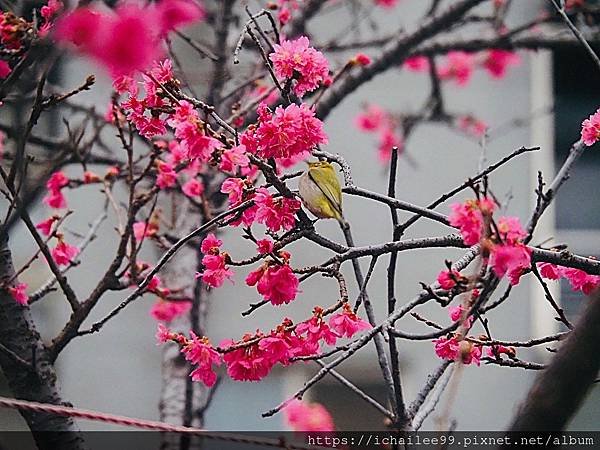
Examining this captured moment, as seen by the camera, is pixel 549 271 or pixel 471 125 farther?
pixel 471 125

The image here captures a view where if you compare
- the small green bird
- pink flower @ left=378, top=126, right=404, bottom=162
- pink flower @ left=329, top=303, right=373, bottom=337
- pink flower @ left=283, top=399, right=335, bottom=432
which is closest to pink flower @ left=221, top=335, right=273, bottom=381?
pink flower @ left=329, top=303, right=373, bottom=337

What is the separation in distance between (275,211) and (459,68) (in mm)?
2311

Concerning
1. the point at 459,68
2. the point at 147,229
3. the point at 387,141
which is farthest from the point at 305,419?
the point at 459,68

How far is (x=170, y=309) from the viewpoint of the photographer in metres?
1.99

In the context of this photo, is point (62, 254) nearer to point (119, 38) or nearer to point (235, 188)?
point (235, 188)

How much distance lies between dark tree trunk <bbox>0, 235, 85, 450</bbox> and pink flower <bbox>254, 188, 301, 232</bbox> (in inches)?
19.5

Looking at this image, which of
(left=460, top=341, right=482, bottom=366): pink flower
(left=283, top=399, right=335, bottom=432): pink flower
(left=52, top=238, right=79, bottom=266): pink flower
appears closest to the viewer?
(left=460, top=341, right=482, bottom=366): pink flower

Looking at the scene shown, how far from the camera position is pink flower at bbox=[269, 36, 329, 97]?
1.17m

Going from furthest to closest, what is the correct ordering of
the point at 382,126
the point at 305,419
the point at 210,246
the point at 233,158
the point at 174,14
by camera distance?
the point at 382,126 → the point at 305,419 → the point at 210,246 → the point at 233,158 → the point at 174,14

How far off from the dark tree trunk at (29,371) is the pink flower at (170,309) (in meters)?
0.59

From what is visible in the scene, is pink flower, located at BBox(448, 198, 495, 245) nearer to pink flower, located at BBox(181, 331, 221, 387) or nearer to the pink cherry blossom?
the pink cherry blossom

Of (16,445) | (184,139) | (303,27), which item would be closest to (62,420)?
(184,139)

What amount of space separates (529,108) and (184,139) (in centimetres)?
267

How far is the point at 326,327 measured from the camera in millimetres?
1151
